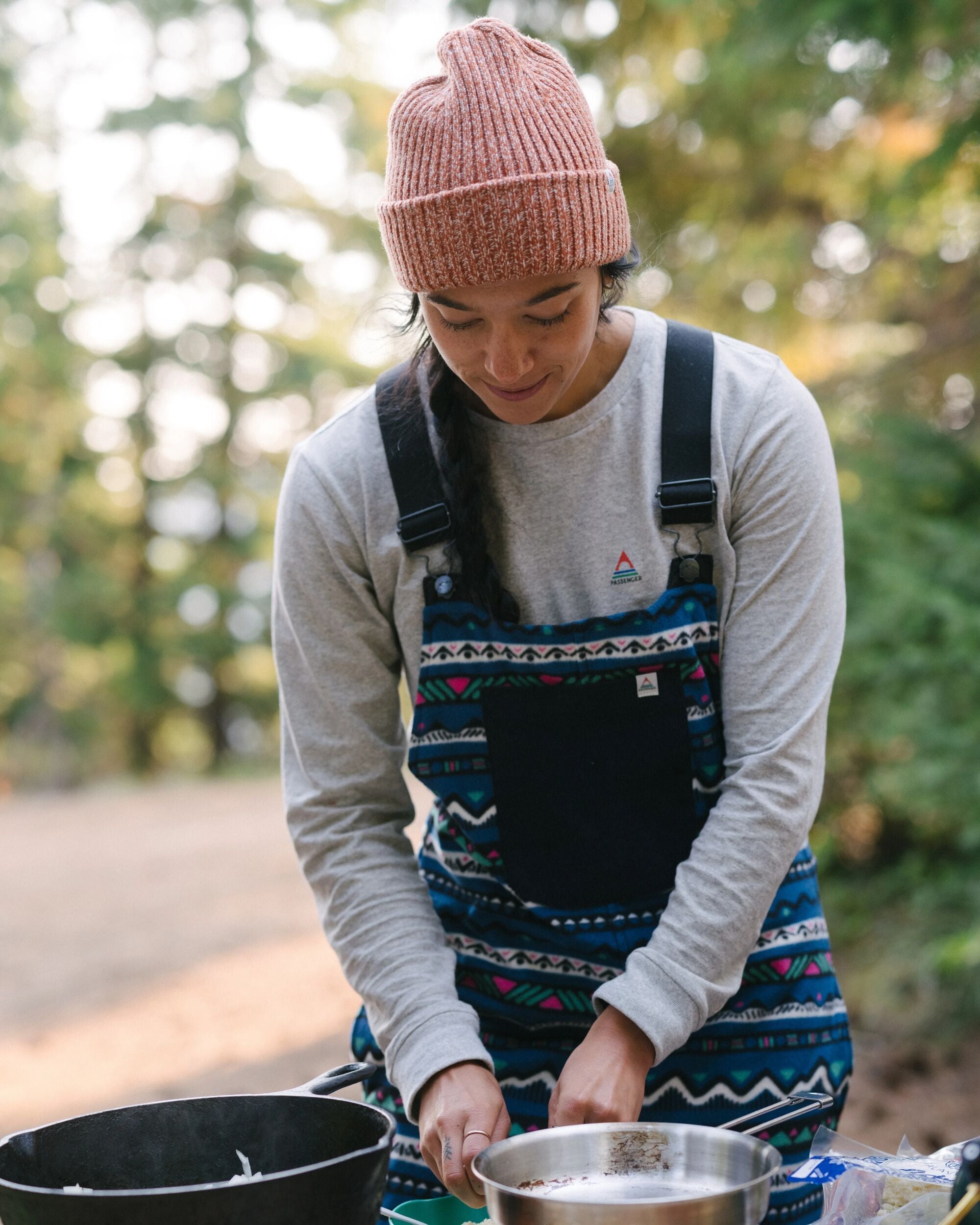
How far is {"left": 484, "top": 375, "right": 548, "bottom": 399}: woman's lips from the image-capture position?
58.0 inches

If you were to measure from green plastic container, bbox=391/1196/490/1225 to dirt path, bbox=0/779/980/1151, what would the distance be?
9.14 feet

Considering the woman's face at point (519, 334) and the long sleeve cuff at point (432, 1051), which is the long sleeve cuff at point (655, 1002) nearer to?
the long sleeve cuff at point (432, 1051)

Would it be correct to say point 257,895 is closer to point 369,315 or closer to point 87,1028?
point 87,1028

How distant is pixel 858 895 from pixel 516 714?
3.76 metres

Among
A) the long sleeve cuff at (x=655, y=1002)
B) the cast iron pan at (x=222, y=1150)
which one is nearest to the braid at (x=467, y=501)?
the long sleeve cuff at (x=655, y=1002)

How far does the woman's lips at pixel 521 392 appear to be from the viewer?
58.0 inches

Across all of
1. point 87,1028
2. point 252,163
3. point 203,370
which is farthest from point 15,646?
point 87,1028

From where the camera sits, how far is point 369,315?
5.87 feet

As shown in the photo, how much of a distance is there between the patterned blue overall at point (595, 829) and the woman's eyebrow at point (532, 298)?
213mm

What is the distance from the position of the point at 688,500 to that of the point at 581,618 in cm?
19

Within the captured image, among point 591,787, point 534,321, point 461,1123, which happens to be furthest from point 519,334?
point 461,1123

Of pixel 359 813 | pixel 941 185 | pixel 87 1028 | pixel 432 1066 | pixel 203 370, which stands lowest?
pixel 87 1028

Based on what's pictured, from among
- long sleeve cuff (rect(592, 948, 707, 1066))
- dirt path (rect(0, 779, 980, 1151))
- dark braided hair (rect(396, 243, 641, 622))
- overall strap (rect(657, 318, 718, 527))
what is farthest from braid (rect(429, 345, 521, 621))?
dirt path (rect(0, 779, 980, 1151))

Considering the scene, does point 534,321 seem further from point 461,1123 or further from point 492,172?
point 461,1123
